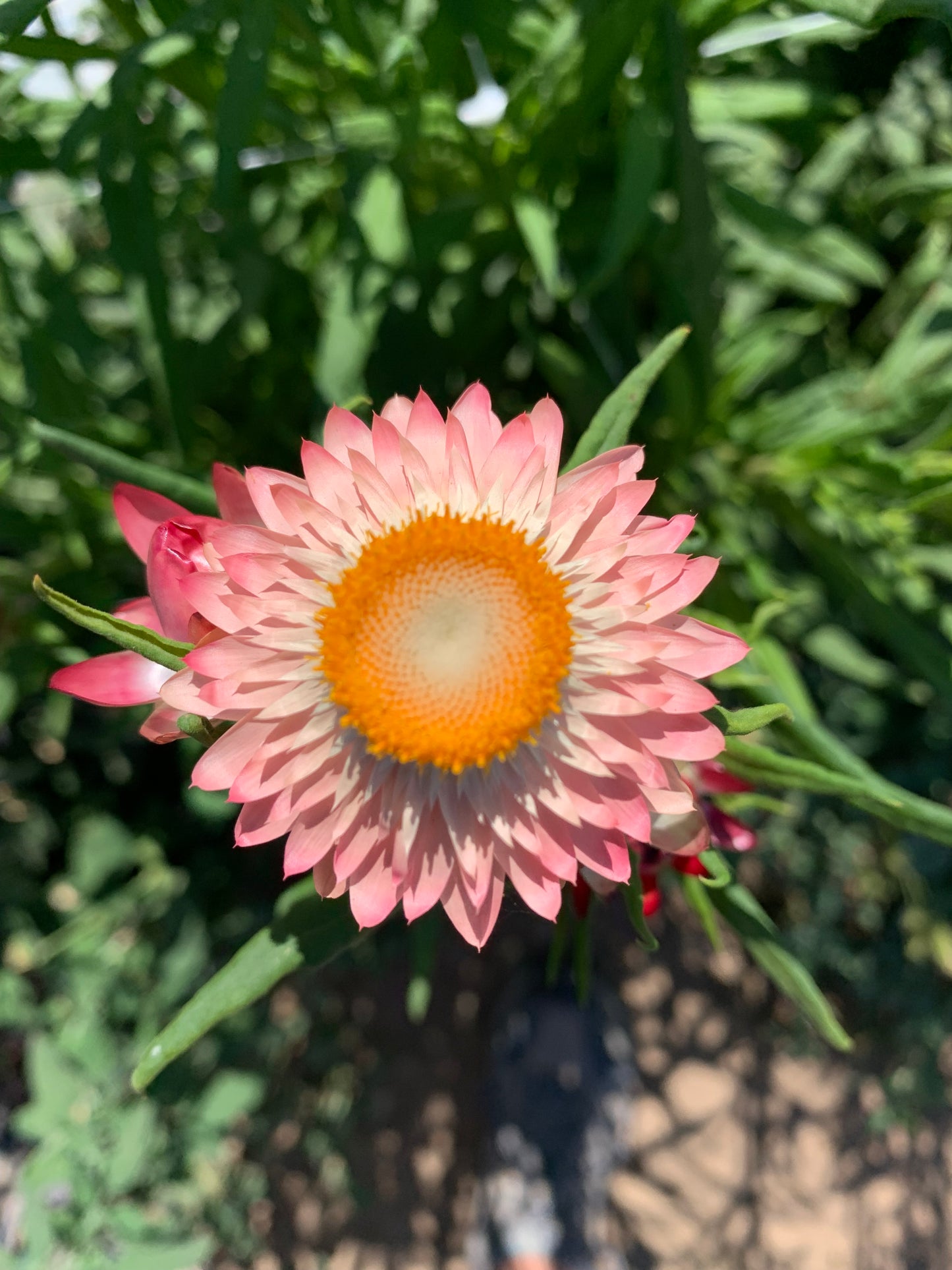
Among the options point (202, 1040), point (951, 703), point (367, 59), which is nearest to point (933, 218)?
point (951, 703)

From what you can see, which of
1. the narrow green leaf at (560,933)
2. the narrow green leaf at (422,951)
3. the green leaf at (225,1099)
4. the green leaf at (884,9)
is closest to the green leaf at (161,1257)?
the green leaf at (225,1099)

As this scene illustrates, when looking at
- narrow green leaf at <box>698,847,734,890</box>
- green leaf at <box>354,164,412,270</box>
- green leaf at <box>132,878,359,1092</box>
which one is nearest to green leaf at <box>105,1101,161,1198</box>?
green leaf at <box>132,878,359,1092</box>

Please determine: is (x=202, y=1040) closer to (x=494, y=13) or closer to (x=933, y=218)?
(x=494, y=13)

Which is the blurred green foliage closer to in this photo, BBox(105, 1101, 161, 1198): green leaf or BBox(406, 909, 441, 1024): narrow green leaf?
BBox(105, 1101, 161, 1198): green leaf

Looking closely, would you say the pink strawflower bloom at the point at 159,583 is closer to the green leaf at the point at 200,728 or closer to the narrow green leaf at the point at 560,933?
the green leaf at the point at 200,728

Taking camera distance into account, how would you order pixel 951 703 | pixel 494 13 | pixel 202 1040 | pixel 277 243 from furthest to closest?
pixel 202 1040
pixel 277 243
pixel 951 703
pixel 494 13

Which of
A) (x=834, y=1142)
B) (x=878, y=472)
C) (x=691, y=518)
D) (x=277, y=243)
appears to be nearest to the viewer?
(x=691, y=518)
